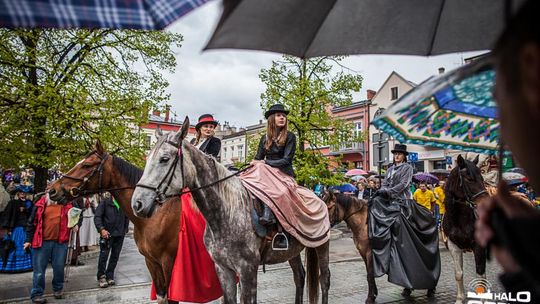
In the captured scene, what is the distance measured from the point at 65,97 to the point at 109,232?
4.82m

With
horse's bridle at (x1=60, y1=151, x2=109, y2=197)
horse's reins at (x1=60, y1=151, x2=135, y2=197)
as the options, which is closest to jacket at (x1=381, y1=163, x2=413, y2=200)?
horse's reins at (x1=60, y1=151, x2=135, y2=197)

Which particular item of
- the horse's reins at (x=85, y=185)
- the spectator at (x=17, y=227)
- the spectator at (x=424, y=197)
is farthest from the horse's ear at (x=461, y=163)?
the spectator at (x=17, y=227)

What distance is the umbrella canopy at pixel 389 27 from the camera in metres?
1.63

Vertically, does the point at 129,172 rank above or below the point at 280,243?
above

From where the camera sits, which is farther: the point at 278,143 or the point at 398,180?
the point at 398,180

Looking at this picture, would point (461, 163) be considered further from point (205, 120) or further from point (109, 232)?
point (109, 232)

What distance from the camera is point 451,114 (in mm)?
1890

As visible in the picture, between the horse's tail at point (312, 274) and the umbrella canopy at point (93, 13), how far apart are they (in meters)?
4.72

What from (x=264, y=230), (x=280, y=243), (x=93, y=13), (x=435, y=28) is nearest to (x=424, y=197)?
(x=280, y=243)

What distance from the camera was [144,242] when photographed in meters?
4.81

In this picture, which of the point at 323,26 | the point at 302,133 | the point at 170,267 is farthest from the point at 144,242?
the point at 302,133

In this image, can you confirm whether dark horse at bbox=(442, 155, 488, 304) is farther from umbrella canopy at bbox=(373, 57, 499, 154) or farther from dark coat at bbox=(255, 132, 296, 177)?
umbrella canopy at bbox=(373, 57, 499, 154)

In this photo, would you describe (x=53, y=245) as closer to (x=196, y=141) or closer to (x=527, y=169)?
(x=196, y=141)

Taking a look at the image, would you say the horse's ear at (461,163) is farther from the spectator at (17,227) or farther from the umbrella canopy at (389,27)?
the spectator at (17,227)
